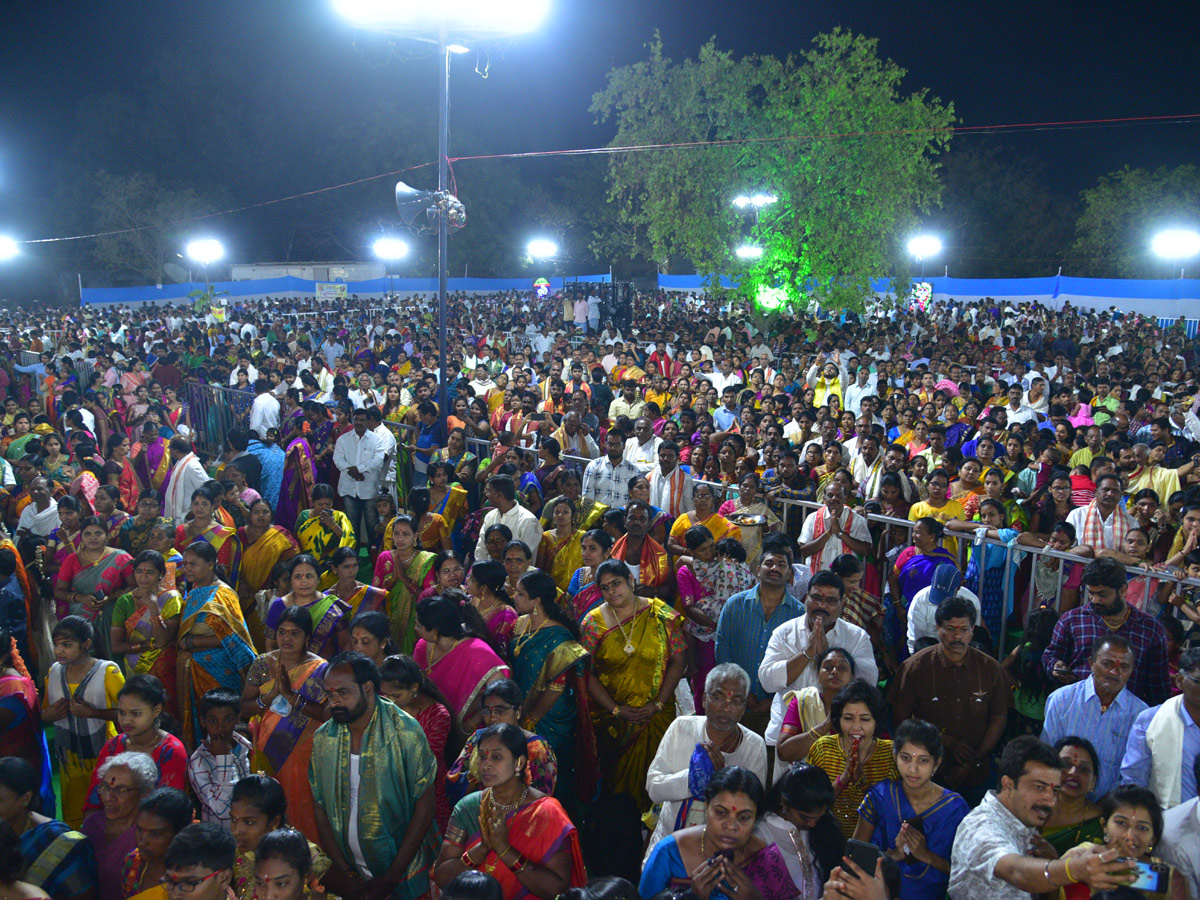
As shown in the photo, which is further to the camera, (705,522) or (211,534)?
(705,522)

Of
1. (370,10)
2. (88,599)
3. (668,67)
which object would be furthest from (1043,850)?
(668,67)

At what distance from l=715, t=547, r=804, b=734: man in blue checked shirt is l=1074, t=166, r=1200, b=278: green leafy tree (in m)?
37.3

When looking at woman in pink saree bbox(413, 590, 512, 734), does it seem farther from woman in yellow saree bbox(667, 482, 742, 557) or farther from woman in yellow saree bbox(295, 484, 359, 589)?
woman in yellow saree bbox(295, 484, 359, 589)

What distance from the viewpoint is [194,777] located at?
381cm

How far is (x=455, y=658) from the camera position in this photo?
4285mm

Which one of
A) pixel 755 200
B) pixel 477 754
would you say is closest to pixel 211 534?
pixel 477 754

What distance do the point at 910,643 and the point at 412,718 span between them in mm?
2923

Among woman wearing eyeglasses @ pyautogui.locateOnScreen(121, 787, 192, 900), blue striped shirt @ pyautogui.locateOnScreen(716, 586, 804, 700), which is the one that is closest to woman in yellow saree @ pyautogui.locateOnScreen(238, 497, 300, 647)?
woman wearing eyeglasses @ pyautogui.locateOnScreen(121, 787, 192, 900)

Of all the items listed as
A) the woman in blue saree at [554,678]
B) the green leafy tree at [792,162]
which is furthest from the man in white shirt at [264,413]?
the green leafy tree at [792,162]

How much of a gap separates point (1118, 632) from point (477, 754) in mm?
3105

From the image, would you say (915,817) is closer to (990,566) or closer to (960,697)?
(960,697)

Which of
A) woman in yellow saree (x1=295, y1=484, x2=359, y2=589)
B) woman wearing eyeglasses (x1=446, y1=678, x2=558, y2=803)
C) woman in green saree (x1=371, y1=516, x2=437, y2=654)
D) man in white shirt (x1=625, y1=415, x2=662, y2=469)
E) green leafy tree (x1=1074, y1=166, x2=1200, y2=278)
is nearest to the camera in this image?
woman wearing eyeglasses (x1=446, y1=678, x2=558, y2=803)

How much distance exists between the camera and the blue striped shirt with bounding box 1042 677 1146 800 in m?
3.81

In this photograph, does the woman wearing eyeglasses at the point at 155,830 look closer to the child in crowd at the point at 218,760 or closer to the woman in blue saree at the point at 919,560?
the child in crowd at the point at 218,760
